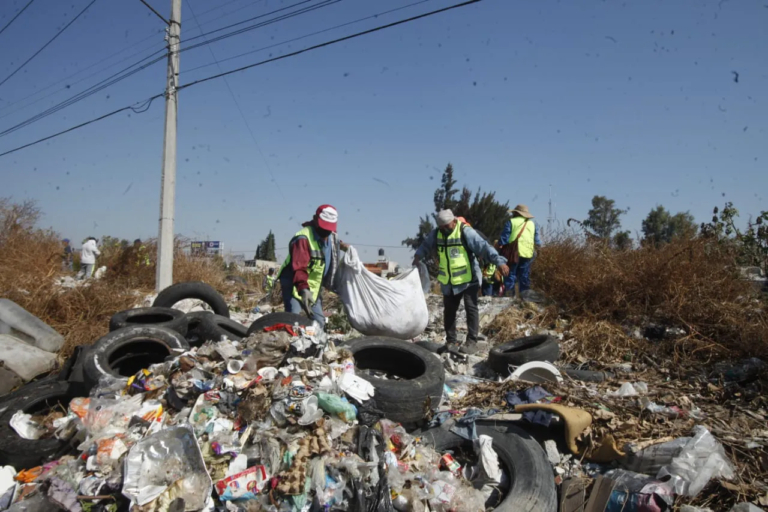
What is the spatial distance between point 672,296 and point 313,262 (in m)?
4.69

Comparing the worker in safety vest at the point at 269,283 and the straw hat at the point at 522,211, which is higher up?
the straw hat at the point at 522,211

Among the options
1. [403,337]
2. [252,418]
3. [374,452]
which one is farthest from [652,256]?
[252,418]

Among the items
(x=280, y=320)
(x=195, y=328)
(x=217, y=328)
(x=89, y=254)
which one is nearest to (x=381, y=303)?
(x=280, y=320)

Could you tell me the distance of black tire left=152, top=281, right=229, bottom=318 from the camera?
18.3 feet

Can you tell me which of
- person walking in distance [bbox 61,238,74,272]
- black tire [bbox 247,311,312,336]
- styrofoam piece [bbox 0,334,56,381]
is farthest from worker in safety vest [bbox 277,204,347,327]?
person walking in distance [bbox 61,238,74,272]

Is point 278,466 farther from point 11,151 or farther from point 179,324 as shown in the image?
point 11,151

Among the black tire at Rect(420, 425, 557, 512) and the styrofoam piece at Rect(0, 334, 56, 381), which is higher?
the styrofoam piece at Rect(0, 334, 56, 381)

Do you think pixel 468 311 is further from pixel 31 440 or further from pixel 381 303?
pixel 31 440

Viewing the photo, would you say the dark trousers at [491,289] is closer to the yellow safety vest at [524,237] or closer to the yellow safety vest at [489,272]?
the yellow safety vest at [489,272]

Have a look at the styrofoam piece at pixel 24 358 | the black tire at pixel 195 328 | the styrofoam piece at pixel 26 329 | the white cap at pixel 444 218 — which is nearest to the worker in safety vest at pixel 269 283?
the black tire at pixel 195 328

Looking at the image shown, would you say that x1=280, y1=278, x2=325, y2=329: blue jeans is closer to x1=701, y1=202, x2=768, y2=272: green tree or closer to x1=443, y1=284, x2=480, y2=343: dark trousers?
x1=443, y1=284, x2=480, y2=343: dark trousers

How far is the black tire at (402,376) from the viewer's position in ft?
10.4

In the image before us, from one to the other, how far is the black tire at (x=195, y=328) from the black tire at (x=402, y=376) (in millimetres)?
1871

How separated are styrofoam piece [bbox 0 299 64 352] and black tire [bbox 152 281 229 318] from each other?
114 cm
